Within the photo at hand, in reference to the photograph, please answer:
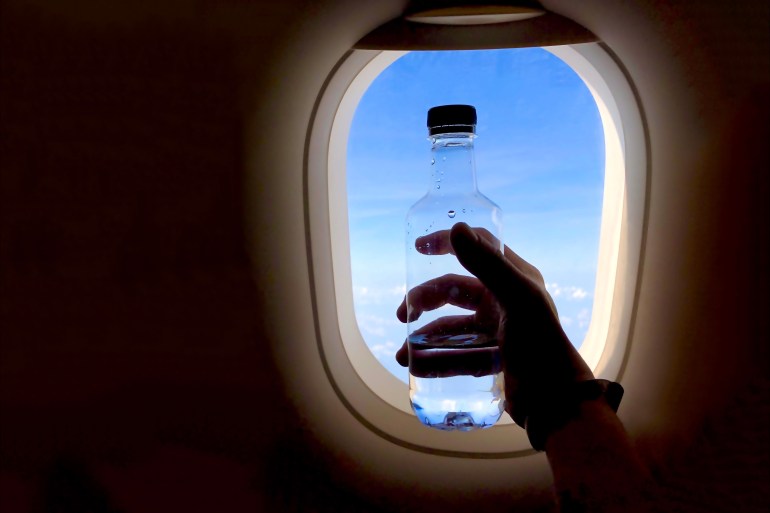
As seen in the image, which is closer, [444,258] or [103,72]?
[103,72]

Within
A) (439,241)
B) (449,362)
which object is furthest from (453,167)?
(449,362)

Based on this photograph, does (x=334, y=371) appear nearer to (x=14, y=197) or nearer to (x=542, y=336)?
(x=542, y=336)

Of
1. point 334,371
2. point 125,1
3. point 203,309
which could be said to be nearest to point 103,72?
point 125,1

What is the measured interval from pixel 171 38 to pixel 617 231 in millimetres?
832

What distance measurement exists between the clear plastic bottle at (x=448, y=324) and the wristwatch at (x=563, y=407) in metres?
0.14

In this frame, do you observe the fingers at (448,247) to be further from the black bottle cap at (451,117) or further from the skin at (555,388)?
the black bottle cap at (451,117)

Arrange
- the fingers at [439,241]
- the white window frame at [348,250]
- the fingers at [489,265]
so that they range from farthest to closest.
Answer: the fingers at [439,241] → the white window frame at [348,250] → the fingers at [489,265]

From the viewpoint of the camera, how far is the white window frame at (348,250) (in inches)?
40.5

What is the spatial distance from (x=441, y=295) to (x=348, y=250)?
207 mm

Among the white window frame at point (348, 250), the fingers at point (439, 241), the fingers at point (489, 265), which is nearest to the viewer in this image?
the fingers at point (489, 265)

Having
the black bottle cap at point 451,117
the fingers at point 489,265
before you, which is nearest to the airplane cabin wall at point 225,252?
the black bottle cap at point 451,117

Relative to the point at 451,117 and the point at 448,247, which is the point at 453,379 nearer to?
the point at 448,247

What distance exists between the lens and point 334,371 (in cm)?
108

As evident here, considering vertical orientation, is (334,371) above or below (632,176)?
below
